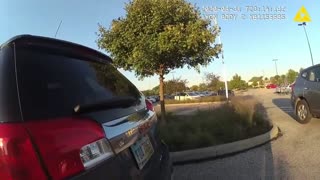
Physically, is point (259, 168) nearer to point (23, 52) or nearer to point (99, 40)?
point (23, 52)

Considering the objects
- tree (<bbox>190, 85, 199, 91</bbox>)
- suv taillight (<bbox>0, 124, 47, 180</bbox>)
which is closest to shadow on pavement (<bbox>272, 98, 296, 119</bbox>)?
suv taillight (<bbox>0, 124, 47, 180</bbox>)

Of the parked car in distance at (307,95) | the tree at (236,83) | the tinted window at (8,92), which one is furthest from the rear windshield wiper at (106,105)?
the tree at (236,83)

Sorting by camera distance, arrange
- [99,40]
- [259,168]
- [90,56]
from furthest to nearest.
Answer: [99,40], [259,168], [90,56]

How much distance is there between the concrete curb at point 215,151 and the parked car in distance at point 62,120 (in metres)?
4.35

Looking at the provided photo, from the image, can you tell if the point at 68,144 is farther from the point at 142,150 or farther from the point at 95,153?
the point at 142,150

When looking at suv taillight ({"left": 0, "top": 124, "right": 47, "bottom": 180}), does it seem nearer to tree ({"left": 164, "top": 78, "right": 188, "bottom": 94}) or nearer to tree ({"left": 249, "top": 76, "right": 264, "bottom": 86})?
tree ({"left": 164, "top": 78, "right": 188, "bottom": 94})

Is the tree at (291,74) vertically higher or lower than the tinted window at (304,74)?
higher

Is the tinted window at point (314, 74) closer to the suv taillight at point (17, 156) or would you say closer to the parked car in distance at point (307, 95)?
the parked car in distance at point (307, 95)

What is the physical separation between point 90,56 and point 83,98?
718 mm

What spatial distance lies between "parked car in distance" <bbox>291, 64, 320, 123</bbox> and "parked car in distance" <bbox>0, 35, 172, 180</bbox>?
30.4 ft

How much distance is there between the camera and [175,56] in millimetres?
13008

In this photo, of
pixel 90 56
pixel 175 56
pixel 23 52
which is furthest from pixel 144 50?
pixel 23 52

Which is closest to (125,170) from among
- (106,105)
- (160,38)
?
(106,105)

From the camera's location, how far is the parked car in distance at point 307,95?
1116 centimetres
